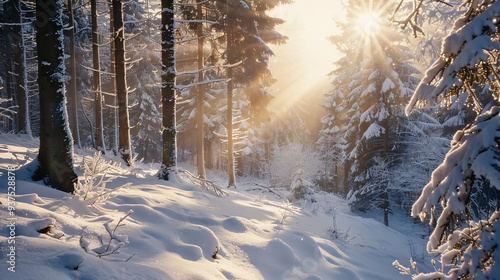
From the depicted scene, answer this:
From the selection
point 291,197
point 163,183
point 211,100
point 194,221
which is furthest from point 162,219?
point 211,100

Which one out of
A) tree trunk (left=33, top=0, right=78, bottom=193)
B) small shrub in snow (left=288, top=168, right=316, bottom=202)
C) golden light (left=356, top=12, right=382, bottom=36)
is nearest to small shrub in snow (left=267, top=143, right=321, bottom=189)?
small shrub in snow (left=288, top=168, right=316, bottom=202)

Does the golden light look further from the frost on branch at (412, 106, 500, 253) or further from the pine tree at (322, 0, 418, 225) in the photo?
the frost on branch at (412, 106, 500, 253)

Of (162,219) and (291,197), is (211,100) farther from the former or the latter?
(162,219)

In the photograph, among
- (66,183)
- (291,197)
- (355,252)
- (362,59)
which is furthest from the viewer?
(362,59)

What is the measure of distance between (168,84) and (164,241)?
209 inches

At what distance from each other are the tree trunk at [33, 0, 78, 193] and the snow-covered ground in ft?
1.10

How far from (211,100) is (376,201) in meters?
17.3

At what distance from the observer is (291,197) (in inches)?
570

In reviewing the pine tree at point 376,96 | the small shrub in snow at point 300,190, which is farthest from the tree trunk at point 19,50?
the pine tree at point 376,96

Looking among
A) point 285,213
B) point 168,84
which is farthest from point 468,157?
point 168,84

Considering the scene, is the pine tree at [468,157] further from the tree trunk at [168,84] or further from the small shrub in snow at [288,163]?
the small shrub in snow at [288,163]

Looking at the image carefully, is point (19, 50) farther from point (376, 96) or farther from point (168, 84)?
point (376, 96)

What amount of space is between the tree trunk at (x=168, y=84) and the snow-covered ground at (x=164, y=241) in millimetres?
893

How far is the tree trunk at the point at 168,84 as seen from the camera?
26.0 ft
